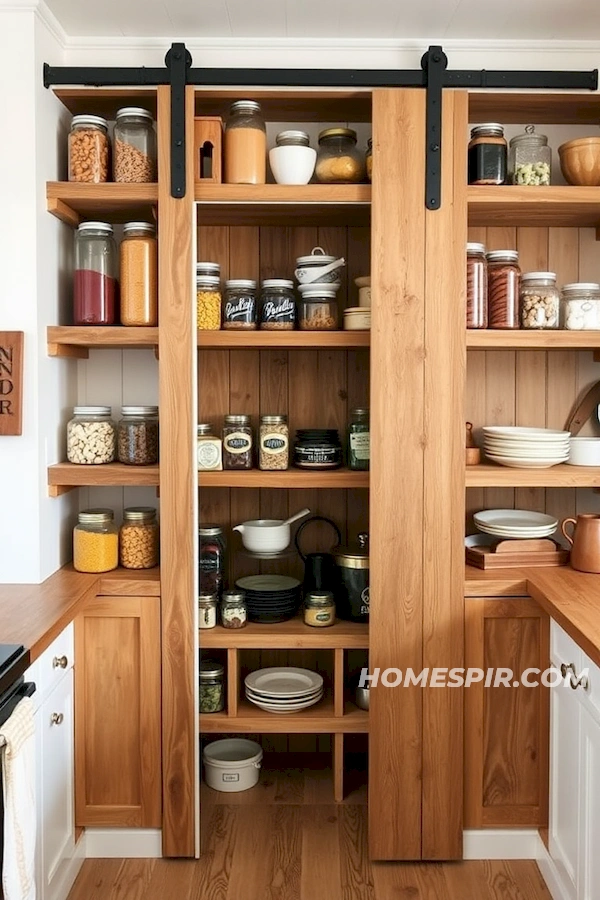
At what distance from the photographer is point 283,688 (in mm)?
3004

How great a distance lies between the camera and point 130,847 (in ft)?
8.99

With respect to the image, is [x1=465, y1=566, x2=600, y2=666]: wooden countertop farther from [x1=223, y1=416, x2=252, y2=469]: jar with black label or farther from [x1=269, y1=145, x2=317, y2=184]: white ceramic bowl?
[x1=269, y1=145, x2=317, y2=184]: white ceramic bowl

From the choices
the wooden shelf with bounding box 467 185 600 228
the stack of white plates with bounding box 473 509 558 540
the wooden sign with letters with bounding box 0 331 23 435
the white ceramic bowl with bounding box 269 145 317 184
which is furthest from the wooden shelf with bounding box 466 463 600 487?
the wooden sign with letters with bounding box 0 331 23 435

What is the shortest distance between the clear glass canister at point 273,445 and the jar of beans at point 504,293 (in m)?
0.72

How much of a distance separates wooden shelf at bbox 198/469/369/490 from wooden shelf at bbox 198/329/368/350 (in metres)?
0.39

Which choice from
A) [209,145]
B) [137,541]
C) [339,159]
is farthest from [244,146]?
[137,541]

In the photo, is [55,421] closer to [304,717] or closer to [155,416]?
[155,416]

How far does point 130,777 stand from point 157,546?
689mm

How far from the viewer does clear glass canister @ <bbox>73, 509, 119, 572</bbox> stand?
2.76 meters

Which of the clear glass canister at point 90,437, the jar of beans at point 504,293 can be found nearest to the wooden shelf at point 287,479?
the clear glass canister at point 90,437

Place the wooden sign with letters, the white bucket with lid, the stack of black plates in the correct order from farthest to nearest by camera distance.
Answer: the white bucket with lid < the stack of black plates < the wooden sign with letters

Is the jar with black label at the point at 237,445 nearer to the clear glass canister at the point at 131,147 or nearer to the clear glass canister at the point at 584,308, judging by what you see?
the clear glass canister at the point at 131,147

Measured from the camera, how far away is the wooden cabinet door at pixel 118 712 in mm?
2695

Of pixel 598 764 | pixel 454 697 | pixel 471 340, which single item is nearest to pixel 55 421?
pixel 471 340
